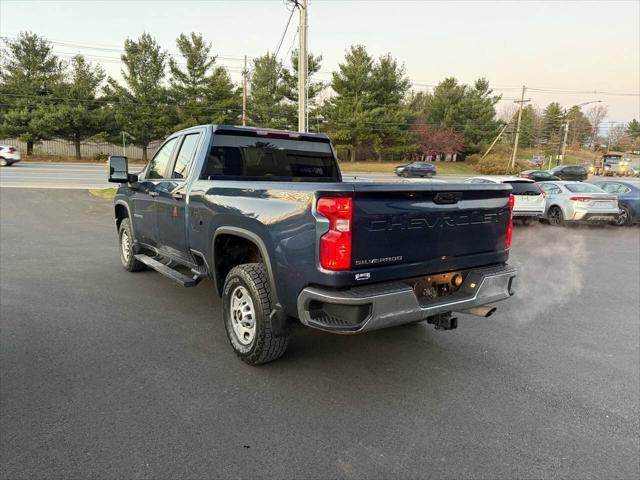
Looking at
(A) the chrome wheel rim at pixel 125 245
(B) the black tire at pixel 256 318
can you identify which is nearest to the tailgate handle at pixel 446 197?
(B) the black tire at pixel 256 318

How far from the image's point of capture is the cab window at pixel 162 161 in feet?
17.5

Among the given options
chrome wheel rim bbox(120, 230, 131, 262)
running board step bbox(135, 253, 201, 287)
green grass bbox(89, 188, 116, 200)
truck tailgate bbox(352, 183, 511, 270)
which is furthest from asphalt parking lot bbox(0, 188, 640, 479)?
green grass bbox(89, 188, 116, 200)

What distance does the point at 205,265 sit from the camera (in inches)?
168

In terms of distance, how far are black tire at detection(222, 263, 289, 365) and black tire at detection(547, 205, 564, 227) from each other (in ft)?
41.1

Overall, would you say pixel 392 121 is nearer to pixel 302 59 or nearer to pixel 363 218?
pixel 302 59

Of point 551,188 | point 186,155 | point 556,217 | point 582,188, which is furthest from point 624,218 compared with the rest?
point 186,155

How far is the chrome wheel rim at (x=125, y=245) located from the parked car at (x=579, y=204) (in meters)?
12.2

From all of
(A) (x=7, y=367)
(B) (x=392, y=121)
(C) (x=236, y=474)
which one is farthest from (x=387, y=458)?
(B) (x=392, y=121)

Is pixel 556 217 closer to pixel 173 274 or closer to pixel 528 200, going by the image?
pixel 528 200

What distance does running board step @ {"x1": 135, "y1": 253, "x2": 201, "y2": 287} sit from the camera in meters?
4.48

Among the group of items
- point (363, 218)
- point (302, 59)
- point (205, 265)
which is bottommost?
point (205, 265)

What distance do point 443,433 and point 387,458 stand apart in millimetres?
479

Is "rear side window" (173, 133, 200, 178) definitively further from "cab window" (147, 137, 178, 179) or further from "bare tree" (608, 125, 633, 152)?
"bare tree" (608, 125, 633, 152)

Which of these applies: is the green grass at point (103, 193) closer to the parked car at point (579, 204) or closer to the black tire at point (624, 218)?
the parked car at point (579, 204)
